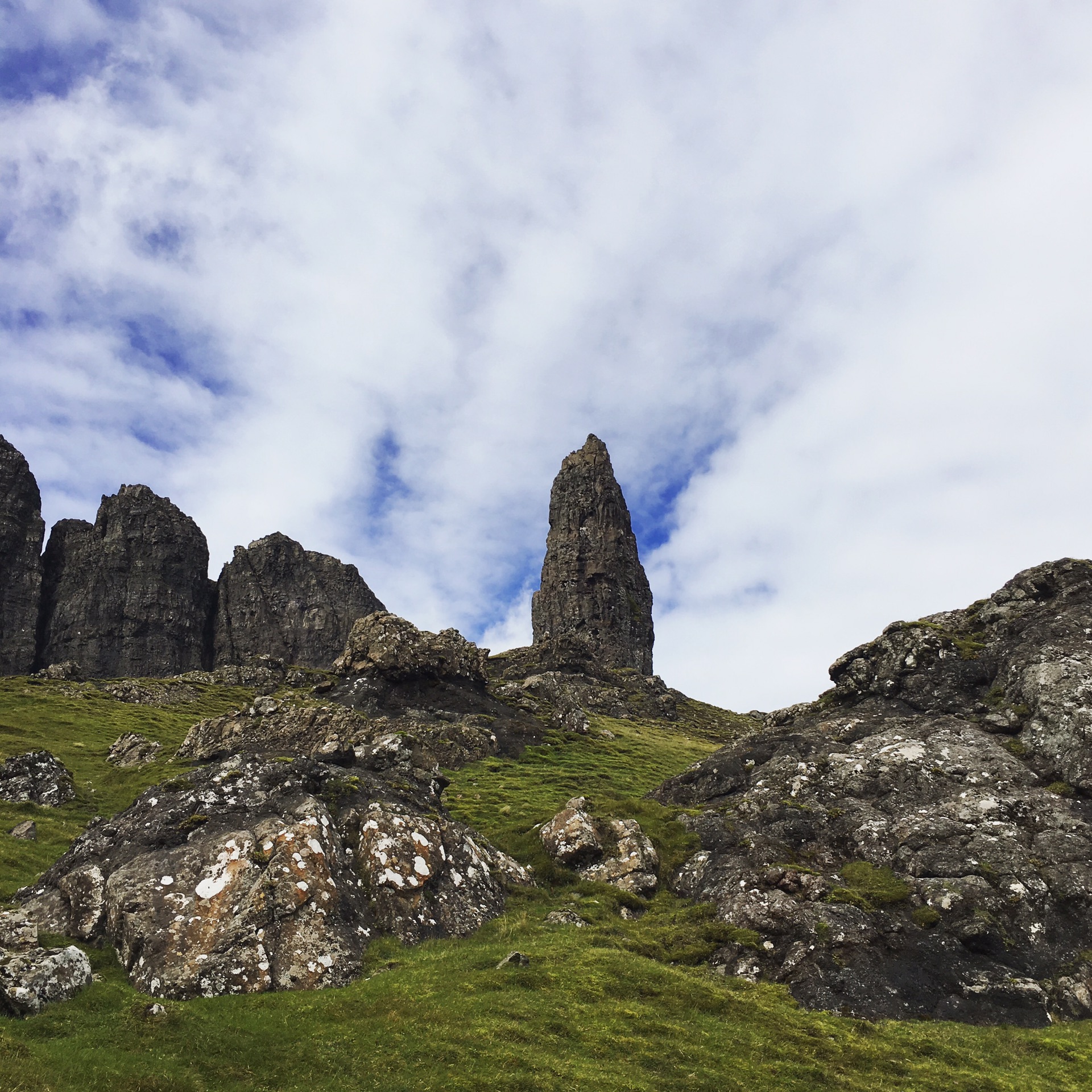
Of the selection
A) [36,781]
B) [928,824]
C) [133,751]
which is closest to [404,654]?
[133,751]

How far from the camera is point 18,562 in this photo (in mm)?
165500

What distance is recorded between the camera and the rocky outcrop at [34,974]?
19.1m

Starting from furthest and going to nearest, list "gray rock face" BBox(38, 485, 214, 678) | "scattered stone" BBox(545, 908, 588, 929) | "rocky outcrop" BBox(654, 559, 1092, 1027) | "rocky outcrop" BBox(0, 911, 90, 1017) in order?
1. "gray rock face" BBox(38, 485, 214, 678)
2. "scattered stone" BBox(545, 908, 588, 929)
3. "rocky outcrop" BBox(654, 559, 1092, 1027)
4. "rocky outcrop" BBox(0, 911, 90, 1017)

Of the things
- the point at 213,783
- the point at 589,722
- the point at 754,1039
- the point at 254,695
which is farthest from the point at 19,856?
the point at 254,695

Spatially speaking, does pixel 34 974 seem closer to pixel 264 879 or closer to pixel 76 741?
pixel 264 879

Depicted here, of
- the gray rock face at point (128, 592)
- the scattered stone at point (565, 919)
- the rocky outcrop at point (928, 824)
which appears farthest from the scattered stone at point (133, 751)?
the gray rock face at point (128, 592)

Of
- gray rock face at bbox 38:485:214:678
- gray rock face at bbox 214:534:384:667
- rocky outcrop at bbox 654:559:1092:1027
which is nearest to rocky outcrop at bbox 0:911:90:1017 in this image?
rocky outcrop at bbox 654:559:1092:1027

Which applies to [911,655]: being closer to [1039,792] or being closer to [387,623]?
[1039,792]

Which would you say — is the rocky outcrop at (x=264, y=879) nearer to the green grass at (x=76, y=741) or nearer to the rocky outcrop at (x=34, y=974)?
the rocky outcrop at (x=34, y=974)

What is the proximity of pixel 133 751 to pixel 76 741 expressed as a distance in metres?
11.2

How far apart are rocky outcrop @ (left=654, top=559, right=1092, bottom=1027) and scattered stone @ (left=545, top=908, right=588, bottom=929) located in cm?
738

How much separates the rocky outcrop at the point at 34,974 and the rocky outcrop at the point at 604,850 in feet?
84.7

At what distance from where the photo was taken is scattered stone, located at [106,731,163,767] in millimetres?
67581

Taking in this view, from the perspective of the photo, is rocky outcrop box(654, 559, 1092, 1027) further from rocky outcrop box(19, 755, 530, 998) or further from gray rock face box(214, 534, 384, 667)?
gray rock face box(214, 534, 384, 667)
